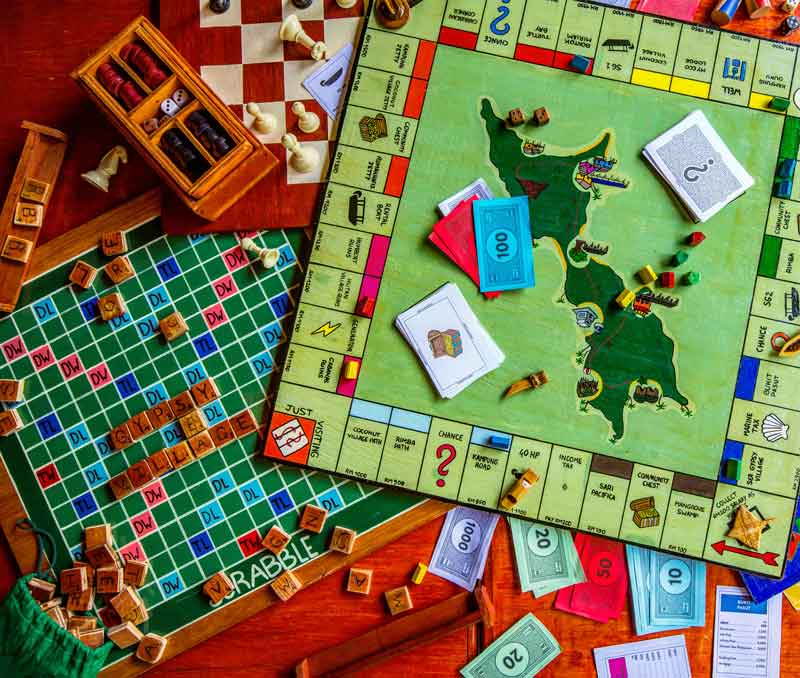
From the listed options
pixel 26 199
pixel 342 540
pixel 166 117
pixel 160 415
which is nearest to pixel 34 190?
pixel 26 199

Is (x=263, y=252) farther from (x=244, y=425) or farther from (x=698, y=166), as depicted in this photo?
(x=698, y=166)

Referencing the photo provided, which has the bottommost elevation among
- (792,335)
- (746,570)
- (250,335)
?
(746,570)

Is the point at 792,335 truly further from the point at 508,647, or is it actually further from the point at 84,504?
the point at 84,504

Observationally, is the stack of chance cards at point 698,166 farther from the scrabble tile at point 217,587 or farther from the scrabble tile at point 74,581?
the scrabble tile at point 74,581

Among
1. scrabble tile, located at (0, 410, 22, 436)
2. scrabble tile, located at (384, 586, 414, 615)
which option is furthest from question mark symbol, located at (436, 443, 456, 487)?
scrabble tile, located at (0, 410, 22, 436)

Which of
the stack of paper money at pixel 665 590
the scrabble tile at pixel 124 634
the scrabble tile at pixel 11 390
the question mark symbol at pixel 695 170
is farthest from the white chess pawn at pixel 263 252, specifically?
the stack of paper money at pixel 665 590

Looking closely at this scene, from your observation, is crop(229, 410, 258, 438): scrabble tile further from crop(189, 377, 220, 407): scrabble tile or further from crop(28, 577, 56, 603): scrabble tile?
crop(28, 577, 56, 603): scrabble tile

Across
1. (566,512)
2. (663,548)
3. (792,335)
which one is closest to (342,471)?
(566,512)
